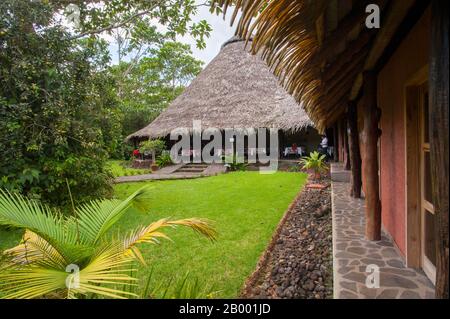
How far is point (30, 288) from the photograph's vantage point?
1664 millimetres

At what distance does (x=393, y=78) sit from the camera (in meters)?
3.31

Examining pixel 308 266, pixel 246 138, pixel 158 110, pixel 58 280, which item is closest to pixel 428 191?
pixel 308 266

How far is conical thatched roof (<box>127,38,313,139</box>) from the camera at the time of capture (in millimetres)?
14422

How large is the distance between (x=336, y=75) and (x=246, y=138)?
12.8 metres

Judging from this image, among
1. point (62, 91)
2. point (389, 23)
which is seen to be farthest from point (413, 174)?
point (62, 91)

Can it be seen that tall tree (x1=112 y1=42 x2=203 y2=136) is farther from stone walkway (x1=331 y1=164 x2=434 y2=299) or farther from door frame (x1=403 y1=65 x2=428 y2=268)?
door frame (x1=403 y1=65 x2=428 y2=268)

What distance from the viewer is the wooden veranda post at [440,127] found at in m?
1.15

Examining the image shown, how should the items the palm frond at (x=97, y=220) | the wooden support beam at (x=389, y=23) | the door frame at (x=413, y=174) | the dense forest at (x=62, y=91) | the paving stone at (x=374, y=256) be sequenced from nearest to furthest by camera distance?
the wooden support beam at (x=389, y=23)
the palm frond at (x=97, y=220)
the door frame at (x=413, y=174)
the paving stone at (x=374, y=256)
the dense forest at (x=62, y=91)

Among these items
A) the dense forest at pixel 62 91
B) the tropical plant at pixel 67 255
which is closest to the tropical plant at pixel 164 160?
the dense forest at pixel 62 91

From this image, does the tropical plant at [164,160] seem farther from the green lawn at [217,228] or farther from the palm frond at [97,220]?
the palm frond at [97,220]

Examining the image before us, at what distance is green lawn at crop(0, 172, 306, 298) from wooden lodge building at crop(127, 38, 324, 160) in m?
5.33

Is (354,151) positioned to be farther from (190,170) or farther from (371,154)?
(190,170)

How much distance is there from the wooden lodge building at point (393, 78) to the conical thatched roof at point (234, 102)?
32.2 feet
